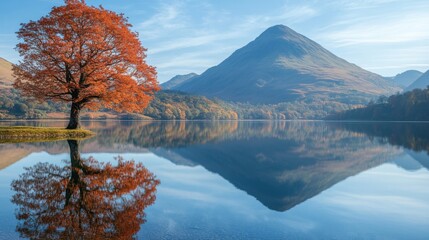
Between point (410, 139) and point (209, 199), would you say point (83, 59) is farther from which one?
point (410, 139)

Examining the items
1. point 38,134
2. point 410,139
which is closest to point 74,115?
point 38,134

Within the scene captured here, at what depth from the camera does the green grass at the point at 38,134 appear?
135 feet

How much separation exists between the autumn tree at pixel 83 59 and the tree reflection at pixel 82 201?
25.2 meters

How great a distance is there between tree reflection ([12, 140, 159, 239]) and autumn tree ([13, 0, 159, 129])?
25233mm

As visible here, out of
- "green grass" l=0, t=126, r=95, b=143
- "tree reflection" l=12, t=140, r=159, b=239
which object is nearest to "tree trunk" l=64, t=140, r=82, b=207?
"tree reflection" l=12, t=140, r=159, b=239

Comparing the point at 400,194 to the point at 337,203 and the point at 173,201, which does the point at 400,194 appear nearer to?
the point at 337,203

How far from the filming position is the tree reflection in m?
10.4

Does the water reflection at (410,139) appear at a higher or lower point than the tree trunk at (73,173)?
lower

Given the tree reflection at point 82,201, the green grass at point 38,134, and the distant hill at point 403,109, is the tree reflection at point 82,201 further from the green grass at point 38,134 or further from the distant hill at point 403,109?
the distant hill at point 403,109

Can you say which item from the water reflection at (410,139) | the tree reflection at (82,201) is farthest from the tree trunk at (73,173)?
the water reflection at (410,139)

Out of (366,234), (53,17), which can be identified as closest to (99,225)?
(366,234)

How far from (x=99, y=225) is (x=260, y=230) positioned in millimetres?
4811

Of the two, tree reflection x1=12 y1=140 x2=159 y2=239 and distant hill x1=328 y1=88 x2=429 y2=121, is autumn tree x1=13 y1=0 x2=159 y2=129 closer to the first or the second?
tree reflection x1=12 y1=140 x2=159 y2=239

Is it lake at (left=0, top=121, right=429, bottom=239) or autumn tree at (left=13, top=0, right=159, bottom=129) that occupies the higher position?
autumn tree at (left=13, top=0, right=159, bottom=129)
